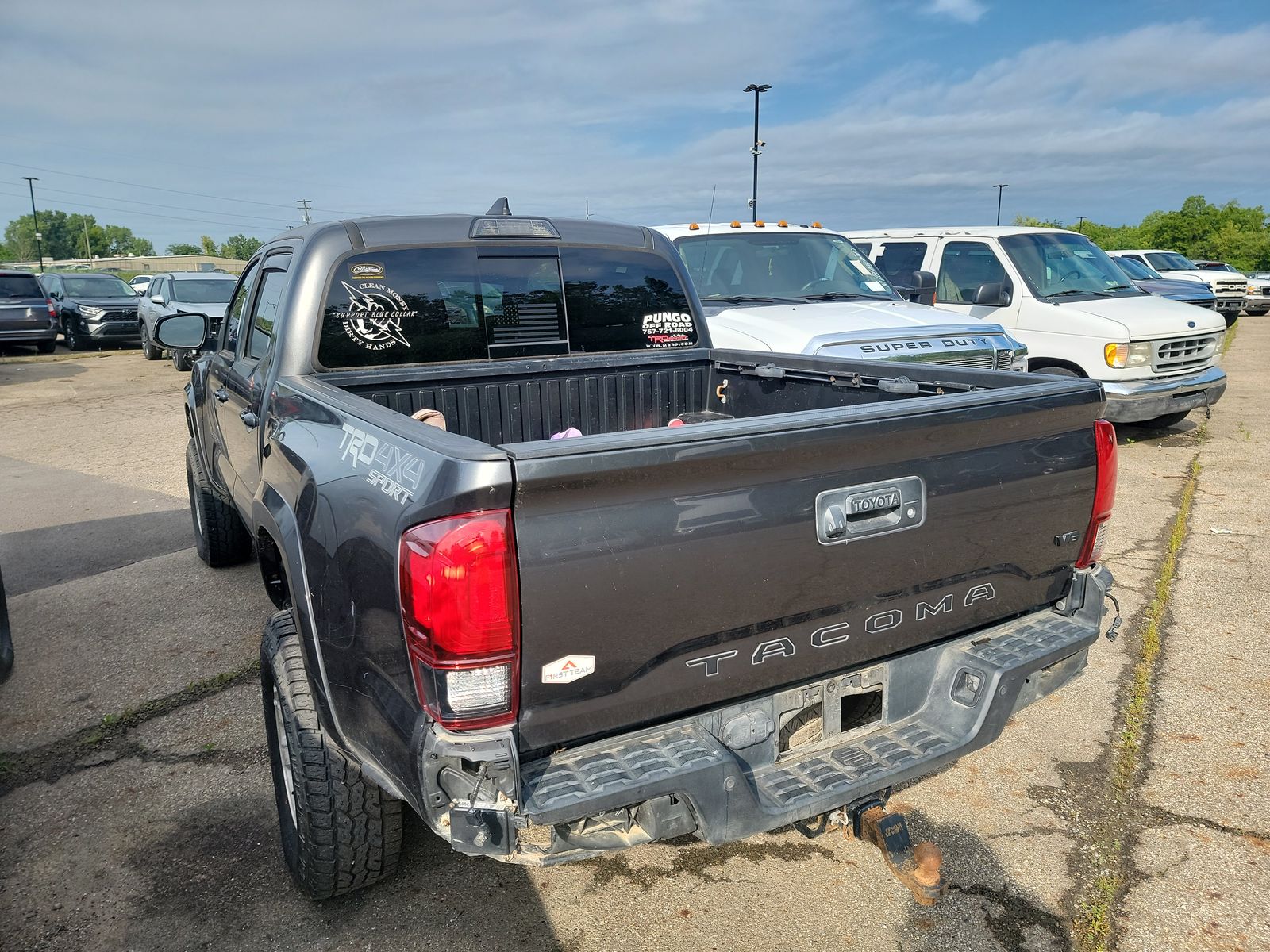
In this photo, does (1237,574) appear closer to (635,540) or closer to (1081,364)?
(1081,364)

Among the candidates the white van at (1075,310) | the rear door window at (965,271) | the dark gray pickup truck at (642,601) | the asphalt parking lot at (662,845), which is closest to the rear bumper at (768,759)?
the dark gray pickup truck at (642,601)

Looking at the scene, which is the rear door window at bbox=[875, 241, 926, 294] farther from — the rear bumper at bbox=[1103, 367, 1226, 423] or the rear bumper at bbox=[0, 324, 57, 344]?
the rear bumper at bbox=[0, 324, 57, 344]

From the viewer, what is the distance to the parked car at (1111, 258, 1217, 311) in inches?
616

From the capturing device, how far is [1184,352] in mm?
8688

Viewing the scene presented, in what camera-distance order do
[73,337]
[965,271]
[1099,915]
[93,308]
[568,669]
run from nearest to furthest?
1. [568,669]
2. [1099,915]
3. [965,271]
4. [93,308]
5. [73,337]

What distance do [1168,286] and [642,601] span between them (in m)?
17.1

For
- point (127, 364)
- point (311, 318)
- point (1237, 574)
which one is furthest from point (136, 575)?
point (127, 364)

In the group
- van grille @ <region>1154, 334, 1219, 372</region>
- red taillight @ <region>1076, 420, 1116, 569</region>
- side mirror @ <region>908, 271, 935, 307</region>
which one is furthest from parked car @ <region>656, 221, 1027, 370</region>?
red taillight @ <region>1076, 420, 1116, 569</region>

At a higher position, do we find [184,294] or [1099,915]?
[184,294]

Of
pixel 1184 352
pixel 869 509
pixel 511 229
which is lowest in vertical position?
pixel 1184 352

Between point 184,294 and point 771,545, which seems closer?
point 771,545

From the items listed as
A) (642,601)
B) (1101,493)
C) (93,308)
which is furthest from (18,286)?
(1101,493)

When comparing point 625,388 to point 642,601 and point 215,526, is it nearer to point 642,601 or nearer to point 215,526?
point 642,601

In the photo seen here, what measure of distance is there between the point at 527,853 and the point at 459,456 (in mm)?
932
